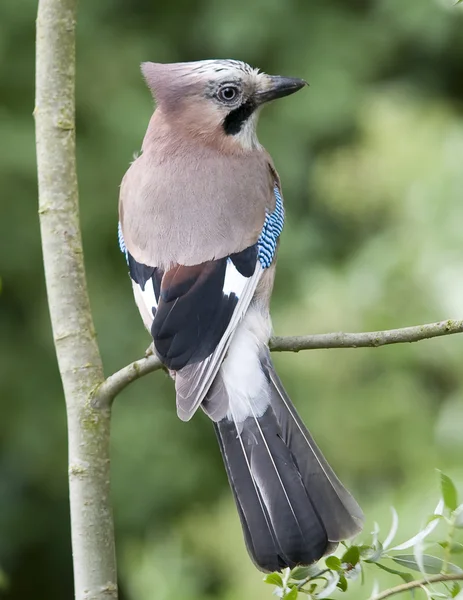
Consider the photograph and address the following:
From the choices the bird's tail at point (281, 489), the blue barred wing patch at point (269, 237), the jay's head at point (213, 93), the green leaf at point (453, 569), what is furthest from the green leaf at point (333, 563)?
the jay's head at point (213, 93)

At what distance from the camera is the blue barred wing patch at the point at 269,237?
7.95 feet

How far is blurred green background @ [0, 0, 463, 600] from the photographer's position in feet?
12.8

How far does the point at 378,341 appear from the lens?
176cm

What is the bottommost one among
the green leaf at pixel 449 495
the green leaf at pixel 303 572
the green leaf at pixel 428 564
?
the green leaf at pixel 428 564

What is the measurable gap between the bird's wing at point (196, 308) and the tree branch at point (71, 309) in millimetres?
193

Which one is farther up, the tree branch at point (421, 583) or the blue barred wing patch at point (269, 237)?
the blue barred wing patch at point (269, 237)

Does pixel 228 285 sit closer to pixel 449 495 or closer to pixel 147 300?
pixel 147 300

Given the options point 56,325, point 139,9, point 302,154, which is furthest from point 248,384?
point 139,9

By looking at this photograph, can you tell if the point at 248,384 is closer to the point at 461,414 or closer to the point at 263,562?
the point at 263,562

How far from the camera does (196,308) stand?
215 cm

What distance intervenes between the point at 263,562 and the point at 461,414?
1.88 meters

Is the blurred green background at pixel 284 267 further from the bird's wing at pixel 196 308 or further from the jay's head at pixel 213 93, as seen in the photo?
Answer: the bird's wing at pixel 196 308

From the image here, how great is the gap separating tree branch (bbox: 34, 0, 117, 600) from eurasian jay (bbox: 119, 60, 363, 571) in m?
0.19

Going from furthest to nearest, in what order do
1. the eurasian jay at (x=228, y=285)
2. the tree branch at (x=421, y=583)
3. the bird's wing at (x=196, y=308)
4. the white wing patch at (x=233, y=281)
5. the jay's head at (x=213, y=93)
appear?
the jay's head at (x=213, y=93) < the white wing patch at (x=233, y=281) < the bird's wing at (x=196, y=308) < the eurasian jay at (x=228, y=285) < the tree branch at (x=421, y=583)
